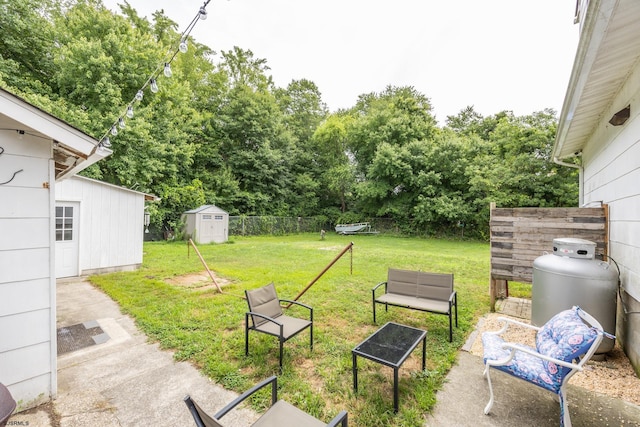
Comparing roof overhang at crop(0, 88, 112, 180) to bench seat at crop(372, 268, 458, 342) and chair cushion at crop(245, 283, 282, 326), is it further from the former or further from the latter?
bench seat at crop(372, 268, 458, 342)

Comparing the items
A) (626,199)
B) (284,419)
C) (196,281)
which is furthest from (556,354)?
(196,281)

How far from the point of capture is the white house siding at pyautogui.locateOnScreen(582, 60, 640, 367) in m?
2.85

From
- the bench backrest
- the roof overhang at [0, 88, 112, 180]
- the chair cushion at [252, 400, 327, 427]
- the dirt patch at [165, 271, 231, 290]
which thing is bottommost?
the dirt patch at [165, 271, 231, 290]

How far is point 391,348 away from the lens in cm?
261

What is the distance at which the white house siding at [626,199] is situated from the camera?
2.85 meters

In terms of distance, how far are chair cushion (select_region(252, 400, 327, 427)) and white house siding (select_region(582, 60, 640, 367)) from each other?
12.1ft

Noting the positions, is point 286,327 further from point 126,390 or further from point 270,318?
point 126,390

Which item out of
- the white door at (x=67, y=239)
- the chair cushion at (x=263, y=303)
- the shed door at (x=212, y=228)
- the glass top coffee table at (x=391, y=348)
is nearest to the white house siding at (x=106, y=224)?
the white door at (x=67, y=239)

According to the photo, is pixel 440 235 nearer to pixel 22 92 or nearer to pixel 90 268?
pixel 90 268

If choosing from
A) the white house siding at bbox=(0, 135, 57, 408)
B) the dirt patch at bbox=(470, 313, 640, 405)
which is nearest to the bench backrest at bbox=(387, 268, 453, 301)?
the dirt patch at bbox=(470, 313, 640, 405)

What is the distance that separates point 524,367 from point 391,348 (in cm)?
111

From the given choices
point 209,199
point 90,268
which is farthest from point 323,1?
point 209,199

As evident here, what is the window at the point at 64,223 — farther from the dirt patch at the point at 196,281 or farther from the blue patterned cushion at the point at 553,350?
the blue patterned cushion at the point at 553,350

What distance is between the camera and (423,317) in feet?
14.4
